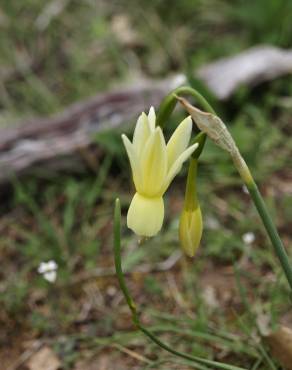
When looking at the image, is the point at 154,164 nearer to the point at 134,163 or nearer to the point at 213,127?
the point at 134,163

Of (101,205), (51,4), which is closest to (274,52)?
(101,205)

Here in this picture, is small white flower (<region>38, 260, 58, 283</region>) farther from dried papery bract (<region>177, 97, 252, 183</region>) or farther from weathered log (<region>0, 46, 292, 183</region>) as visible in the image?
dried papery bract (<region>177, 97, 252, 183</region>)

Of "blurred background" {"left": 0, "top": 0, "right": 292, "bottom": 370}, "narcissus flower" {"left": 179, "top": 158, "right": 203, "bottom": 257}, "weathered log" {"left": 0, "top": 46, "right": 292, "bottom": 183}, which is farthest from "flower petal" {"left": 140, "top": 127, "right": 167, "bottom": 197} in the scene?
"weathered log" {"left": 0, "top": 46, "right": 292, "bottom": 183}

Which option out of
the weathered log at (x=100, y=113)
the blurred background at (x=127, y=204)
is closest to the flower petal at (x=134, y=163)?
the blurred background at (x=127, y=204)

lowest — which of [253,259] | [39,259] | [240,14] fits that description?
[253,259]

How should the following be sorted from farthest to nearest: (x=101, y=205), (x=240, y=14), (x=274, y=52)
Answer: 1. (x=240, y=14)
2. (x=274, y=52)
3. (x=101, y=205)

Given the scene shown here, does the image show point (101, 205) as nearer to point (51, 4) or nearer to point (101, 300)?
point (101, 300)

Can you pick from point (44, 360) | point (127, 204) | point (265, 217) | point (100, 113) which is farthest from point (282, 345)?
point (100, 113)
